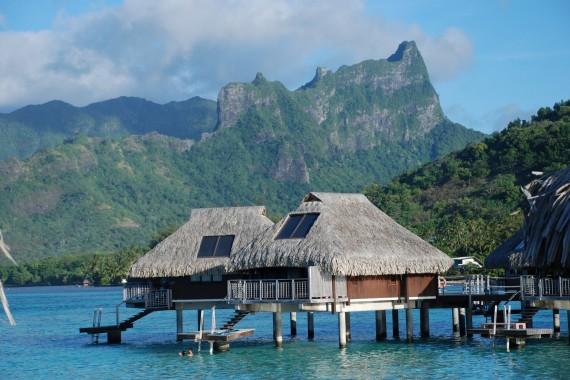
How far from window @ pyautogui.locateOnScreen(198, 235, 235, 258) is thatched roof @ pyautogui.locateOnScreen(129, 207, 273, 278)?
17 centimetres

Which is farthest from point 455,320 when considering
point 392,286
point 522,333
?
point 522,333

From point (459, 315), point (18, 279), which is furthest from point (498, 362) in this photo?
point (18, 279)

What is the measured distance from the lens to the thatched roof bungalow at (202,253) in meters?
39.7

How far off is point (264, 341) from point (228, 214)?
206 inches

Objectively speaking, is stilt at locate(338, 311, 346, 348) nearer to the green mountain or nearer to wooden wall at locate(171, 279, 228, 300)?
wooden wall at locate(171, 279, 228, 300)

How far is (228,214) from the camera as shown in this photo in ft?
136

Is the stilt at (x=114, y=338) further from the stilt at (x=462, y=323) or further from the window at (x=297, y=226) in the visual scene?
the stilt at (x=462, y=323)

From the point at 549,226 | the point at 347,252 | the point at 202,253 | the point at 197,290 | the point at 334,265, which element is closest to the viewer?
the point at 549,226

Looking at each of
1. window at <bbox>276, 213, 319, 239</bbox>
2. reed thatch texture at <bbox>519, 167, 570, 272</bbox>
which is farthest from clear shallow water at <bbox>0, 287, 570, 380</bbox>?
window at <bbox>276, 213, 319, 239</bbox>

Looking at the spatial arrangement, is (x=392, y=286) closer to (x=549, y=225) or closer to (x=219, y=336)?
(x=219, y=336)

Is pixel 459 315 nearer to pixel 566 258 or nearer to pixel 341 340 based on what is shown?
pixel 341 340

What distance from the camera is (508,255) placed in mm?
39781

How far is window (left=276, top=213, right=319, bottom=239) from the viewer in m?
36.2

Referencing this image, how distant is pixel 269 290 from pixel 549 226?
989cm
